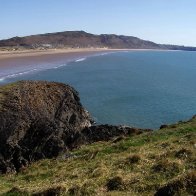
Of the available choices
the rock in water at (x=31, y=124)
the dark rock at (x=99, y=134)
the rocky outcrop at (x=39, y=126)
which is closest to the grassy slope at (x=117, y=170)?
the rock in water at (x=31, y=124)

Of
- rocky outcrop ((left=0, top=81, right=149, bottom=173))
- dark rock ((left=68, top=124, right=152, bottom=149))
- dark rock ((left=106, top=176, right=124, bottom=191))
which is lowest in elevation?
dark rock ((left=68, top=124, right=152, bottom=149))

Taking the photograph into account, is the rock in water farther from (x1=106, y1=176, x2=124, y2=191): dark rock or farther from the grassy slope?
(x1=106, y1=176, x2=124, y2=191): dark rock

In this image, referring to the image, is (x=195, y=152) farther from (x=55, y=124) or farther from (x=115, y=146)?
(x=55, y=124)

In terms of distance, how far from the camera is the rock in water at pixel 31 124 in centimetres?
2531

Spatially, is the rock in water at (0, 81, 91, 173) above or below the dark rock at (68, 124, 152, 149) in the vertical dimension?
above

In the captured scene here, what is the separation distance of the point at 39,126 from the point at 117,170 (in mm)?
11984

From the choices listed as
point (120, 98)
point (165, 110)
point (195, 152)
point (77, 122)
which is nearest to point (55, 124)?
point (77, 122)

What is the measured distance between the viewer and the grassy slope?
14383mm

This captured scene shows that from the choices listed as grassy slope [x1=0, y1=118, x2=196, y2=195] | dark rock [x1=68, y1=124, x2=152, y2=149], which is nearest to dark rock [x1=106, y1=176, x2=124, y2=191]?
grassy slope [x1=0, y1=118, x2=196, y2=195]

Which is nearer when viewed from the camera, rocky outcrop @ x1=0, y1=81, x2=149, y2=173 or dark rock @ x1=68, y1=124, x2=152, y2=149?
rocky outcrop @ x1=0, y1=81, x2=149, y2=173

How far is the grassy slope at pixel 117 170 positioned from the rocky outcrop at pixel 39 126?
264 cm

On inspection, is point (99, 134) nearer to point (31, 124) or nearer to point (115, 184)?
point (31, 124)

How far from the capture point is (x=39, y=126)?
2798 centimetres

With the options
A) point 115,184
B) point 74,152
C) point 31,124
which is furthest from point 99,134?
point 115,184
